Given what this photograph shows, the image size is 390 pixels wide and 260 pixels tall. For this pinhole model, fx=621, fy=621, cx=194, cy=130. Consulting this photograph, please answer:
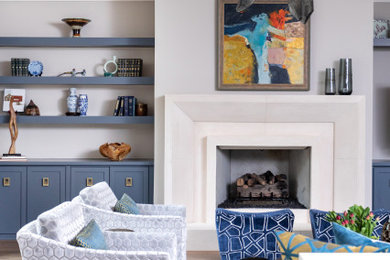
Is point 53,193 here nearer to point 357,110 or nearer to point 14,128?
point 14,128

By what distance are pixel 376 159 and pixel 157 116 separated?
2387 millimetres

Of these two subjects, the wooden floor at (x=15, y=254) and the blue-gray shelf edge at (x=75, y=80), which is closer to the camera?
the wooden floor at (x=15, y=254)

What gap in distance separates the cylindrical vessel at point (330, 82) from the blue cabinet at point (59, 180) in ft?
6.09

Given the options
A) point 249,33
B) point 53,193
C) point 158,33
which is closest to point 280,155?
point 249,33

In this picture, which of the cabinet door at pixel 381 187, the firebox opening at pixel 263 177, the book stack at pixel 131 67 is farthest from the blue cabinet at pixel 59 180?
the cabinet door at pixel 381 187

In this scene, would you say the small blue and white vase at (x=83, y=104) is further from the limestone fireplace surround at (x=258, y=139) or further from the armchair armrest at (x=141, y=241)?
the armchair armrest at (x=141, y=241)

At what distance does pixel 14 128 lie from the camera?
20.6 ft

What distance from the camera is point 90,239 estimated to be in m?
3.31

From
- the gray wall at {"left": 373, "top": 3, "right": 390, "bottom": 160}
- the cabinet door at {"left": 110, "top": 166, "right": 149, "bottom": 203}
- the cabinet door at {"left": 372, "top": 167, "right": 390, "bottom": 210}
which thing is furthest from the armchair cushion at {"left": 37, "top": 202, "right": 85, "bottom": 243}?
the gray wall at {"left": 373, "top": 3, "right": 390, "bottom": 160}

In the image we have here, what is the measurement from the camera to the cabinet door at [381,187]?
6.02 m

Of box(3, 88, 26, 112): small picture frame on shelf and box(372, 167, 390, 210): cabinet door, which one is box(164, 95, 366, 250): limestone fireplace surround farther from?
box(3, 88, 26, 112): small picture frame on shelf

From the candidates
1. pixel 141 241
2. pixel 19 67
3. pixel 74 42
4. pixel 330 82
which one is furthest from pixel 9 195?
pixel 330 82

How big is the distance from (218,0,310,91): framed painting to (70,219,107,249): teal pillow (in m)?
2.77

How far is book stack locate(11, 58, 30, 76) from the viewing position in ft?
20.8
